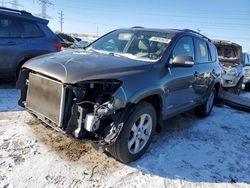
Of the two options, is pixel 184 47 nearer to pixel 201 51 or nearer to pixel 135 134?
pixel 201 51

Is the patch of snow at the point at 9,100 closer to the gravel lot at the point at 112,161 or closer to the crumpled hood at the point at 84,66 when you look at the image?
the gravel lot at the point at 112,161

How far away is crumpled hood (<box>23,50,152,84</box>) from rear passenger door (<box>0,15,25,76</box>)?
284 centimetres

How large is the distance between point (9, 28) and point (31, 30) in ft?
1.74

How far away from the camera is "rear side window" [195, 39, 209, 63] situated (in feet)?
19.1

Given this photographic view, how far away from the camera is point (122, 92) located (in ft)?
11.5

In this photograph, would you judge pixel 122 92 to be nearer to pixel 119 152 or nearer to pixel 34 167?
pixel 119 152

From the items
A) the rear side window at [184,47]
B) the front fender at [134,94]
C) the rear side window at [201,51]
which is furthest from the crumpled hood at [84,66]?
the rear side window at [201,51]

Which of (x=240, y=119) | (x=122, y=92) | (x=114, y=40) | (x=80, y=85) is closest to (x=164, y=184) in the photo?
(x=122, y=92)

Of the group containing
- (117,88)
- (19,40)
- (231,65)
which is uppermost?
(19,40)

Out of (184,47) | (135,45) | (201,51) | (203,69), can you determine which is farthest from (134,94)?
(201,51)

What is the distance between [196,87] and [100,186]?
304 centimetres

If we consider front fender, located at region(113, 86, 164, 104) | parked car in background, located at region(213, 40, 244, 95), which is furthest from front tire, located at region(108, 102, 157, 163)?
parked car in background, located at region(213, 40, 244, 95)

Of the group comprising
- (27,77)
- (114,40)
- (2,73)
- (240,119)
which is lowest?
(240,119)

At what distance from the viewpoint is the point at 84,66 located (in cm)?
373
